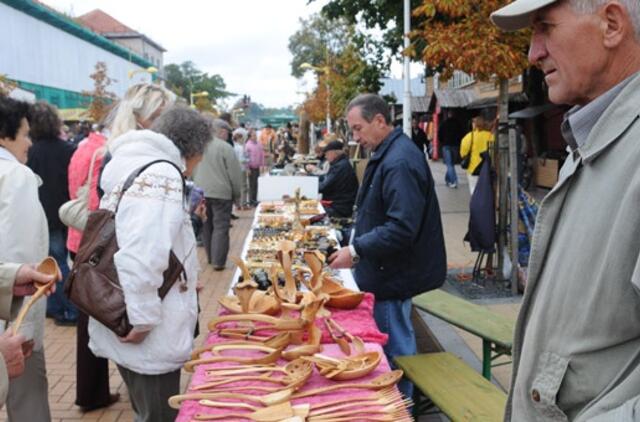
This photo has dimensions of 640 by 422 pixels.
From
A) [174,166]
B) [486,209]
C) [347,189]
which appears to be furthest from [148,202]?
[347,189]

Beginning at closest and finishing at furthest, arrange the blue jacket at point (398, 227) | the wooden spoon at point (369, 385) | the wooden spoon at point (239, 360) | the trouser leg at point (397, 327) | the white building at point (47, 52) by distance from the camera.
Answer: the wooden spoon at point (369, 385) < the wooden spoon at point (239, 360) < the blue jacket at point (398, 227) < the trouser leg at point (397, 327) < the white building at point (47, 52)

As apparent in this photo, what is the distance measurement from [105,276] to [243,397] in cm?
88

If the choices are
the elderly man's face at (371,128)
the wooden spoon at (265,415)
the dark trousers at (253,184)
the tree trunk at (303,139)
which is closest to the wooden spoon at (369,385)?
the wooden spoon at (265,415)

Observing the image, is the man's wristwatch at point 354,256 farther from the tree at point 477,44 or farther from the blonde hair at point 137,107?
the tree at point 477,44

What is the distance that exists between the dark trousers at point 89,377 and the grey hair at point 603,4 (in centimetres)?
356

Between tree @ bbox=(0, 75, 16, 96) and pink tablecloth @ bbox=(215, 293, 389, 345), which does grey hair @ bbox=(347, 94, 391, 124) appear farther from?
tree @ bbox=(0, 75, 16, 96)

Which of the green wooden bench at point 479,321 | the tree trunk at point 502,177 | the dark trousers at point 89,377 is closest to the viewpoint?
the green wooden bench at point 479,321

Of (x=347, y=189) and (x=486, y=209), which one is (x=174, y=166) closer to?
(x=486, y=209)

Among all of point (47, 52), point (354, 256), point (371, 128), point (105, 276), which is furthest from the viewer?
point (47, 52)

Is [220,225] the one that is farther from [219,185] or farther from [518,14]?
[518,14]

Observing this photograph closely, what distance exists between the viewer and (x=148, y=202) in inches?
93.5

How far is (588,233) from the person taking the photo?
1.20 meters

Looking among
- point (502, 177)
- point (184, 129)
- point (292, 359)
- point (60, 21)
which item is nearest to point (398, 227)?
point (292, 359)

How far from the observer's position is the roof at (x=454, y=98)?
25833mm
